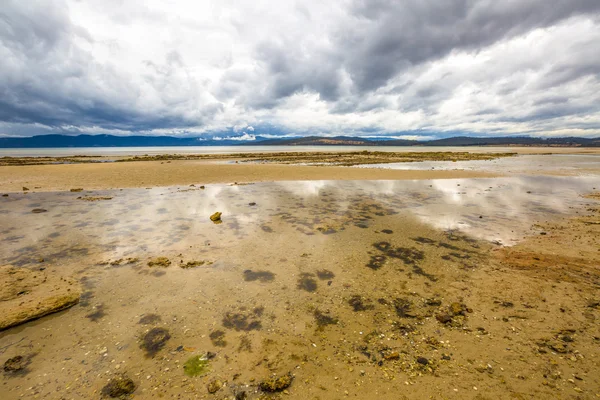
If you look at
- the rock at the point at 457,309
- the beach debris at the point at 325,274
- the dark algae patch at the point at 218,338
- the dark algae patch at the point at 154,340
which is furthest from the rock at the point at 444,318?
the dark algae patch at the point at 154,340

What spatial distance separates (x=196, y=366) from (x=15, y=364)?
327cm

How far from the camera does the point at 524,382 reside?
4.20m

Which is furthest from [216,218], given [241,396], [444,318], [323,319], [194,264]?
[444,318]

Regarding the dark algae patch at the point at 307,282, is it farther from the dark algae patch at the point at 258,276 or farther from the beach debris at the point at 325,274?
the dark algae patch at the point at 258,276

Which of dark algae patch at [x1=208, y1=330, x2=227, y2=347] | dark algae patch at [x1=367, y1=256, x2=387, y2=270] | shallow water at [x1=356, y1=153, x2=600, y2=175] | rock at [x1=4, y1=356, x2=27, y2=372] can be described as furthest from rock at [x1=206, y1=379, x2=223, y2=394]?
shallow water at [x1=356, y1=153, x2=600, y2=175]

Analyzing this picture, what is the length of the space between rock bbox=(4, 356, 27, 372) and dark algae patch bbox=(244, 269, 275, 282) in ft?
14.9

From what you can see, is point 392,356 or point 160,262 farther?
point 160,262

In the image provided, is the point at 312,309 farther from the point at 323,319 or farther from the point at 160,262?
the point at 160,262

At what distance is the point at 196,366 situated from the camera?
4.62 metres

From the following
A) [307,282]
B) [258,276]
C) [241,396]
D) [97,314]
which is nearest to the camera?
[241,396]

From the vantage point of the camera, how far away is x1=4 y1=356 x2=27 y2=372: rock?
4.54 meters

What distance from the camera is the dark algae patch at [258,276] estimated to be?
24.9 feet

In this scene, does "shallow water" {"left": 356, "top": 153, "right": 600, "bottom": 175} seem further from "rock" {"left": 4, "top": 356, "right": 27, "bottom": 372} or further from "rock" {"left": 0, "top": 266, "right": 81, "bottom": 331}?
"rock" {"left": 4, "top": 356, "right": 27, "bottom": 372}

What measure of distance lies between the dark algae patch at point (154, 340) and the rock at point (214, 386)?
1.43m
